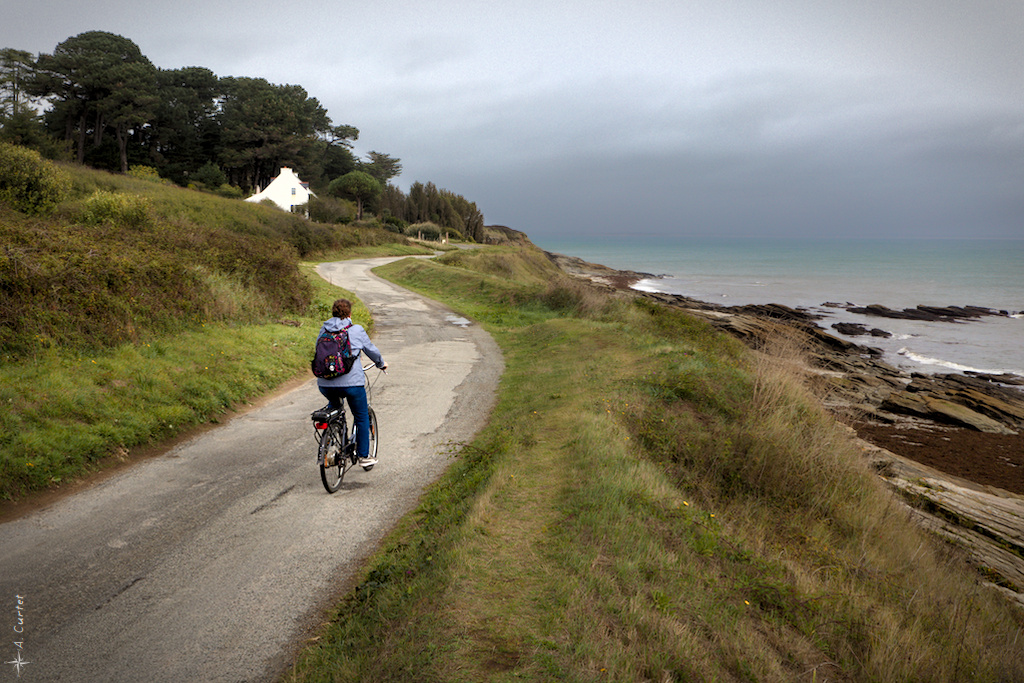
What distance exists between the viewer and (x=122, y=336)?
1022 cm

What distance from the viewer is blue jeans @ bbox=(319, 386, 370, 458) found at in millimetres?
7004

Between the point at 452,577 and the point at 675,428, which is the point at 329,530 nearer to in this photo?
the point at 452,577

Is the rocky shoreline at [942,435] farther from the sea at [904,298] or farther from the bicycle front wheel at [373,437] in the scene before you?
the bicycle front wheel at [373,437]

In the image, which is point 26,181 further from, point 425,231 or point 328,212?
point 425,231

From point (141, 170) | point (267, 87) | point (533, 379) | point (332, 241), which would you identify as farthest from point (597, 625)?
point (267, 87)

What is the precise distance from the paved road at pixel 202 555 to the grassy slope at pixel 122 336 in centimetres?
72

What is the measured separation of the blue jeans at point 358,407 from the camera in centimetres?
Answer: 700

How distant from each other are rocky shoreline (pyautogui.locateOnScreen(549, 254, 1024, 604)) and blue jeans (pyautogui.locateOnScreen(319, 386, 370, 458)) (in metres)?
8.88

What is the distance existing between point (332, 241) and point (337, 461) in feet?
132

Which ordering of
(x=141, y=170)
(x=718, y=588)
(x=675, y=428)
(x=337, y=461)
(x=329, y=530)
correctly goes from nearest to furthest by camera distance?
(x=718, y=588) → (x=329, y=530) → (x=337, y=461) → (x=675, y=428) → (x=141, y=170)

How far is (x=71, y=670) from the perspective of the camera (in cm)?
399

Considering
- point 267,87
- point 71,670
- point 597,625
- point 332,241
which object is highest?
point 267,87

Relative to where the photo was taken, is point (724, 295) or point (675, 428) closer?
point (675, 428)

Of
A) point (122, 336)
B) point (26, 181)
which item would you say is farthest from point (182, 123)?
point (122, 336)
